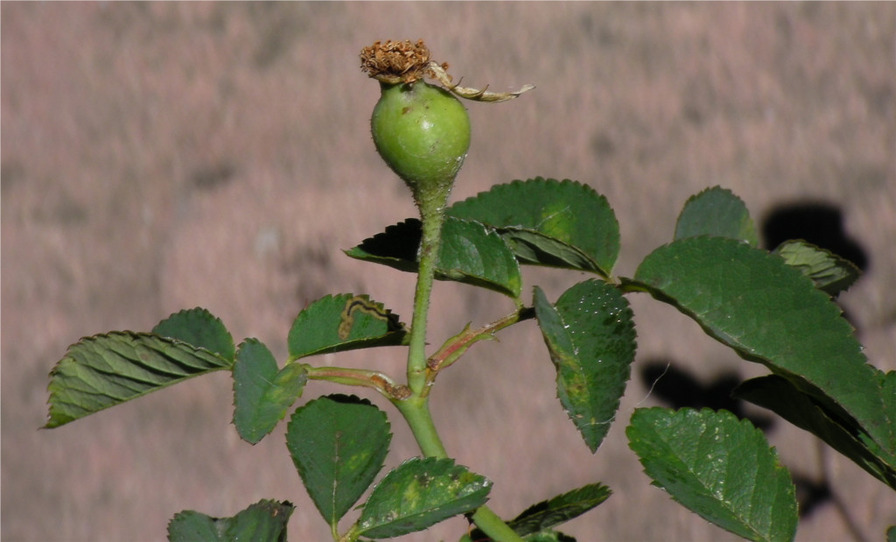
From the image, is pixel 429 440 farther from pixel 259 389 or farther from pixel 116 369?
pixel 116 369

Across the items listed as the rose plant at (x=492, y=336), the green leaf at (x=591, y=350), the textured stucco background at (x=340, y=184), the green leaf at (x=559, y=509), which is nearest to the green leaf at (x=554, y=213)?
the rose plant at (x=492, y=336)

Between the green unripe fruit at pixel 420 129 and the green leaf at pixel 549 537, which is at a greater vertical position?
the green unripe fruit at pixel 420 129

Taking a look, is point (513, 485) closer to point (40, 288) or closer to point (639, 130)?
point (639, 130)

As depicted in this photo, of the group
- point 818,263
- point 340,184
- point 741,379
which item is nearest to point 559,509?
point 818,263

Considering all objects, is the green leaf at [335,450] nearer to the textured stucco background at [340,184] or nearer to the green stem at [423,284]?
the green stem at [423,284]

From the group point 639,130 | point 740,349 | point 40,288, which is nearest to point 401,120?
point 740,349
